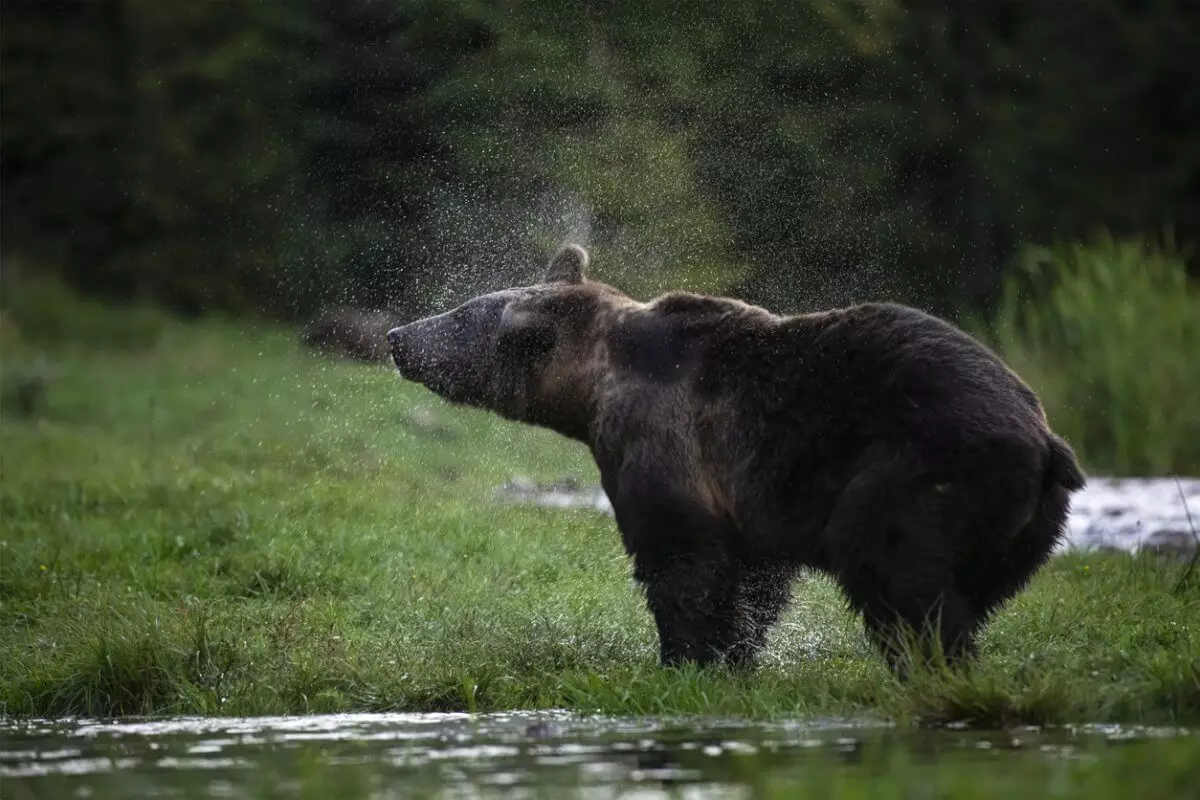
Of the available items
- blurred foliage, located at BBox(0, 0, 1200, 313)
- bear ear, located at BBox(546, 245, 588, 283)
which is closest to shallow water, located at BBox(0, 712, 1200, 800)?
bear ear, located at BBox(546, 245, 588, 283)

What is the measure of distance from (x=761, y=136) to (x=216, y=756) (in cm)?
1144

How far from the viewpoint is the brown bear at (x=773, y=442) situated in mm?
6168

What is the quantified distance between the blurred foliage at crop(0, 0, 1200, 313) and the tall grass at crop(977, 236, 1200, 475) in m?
2.42

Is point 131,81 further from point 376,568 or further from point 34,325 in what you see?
point 376,568

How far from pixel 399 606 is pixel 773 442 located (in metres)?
2.57

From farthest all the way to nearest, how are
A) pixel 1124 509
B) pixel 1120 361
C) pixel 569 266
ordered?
pixel 1120 361 < pixel 1124 509 < pixel 569 266

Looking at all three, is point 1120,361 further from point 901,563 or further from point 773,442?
point 901,563

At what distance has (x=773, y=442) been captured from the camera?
6742mm

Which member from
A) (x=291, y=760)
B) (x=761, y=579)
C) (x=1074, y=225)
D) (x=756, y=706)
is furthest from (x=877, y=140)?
(x=291, y=760)

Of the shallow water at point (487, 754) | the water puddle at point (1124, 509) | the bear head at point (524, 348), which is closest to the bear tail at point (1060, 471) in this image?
the shallow water at point (487, 754)

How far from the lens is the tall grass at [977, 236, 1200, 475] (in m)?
13.0

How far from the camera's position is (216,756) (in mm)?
5336

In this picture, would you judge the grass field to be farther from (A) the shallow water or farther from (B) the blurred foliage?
(B) the blurred foliage

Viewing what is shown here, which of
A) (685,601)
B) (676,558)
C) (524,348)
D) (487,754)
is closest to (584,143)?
(524,348)
